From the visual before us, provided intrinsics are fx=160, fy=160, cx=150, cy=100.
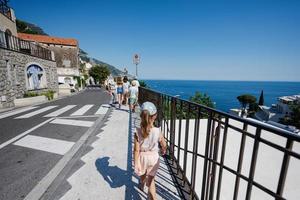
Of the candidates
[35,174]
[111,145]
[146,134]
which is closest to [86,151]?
[111,145]

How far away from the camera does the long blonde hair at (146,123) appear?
Answer: 6.95 ft

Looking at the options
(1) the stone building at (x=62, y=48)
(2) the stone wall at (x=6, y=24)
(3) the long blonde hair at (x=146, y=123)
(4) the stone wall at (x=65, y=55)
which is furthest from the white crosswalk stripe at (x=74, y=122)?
(4) the stone wall at (x=65, y=55)

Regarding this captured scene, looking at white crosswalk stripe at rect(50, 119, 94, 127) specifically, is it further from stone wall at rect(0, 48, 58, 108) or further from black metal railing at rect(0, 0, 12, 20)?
black metal railing at rect(0, 0, 12, 20)

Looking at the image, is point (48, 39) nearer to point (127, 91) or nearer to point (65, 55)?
point (65, 55)

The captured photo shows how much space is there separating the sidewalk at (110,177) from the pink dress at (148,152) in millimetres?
641

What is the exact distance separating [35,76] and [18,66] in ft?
10.1

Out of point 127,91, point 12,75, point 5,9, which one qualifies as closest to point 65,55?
point 5,9

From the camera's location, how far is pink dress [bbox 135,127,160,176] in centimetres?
225

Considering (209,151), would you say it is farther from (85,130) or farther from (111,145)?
(85,130)

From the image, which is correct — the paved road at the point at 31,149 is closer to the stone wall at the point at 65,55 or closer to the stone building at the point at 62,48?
the stone building at the point at 62,48

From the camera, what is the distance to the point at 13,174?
3.22 m

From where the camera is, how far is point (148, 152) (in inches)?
90.4

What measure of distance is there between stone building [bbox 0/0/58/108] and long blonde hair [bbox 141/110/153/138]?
1292 centimetres

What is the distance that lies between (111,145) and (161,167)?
1.70 m
